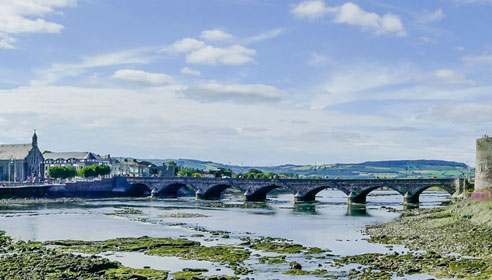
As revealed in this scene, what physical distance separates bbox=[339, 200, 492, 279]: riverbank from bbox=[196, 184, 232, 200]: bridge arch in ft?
237

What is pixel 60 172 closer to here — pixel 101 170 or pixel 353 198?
pixel 101 170

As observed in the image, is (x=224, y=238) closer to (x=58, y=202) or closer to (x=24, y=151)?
(x=58, y=202)

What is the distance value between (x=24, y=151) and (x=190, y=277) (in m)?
153

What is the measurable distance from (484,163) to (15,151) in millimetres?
139180

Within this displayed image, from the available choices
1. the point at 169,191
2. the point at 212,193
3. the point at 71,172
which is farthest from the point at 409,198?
the point at 71,172

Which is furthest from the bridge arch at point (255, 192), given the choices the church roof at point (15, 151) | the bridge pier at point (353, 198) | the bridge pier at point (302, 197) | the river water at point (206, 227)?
the church roof at point (15, 151)

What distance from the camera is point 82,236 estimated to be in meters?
61.7

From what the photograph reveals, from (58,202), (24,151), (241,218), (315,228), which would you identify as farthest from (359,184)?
(24,151)

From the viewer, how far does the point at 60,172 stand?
172 metres

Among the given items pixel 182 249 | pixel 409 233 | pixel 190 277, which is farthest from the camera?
pixel 409 233

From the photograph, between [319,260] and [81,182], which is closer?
[319,260]

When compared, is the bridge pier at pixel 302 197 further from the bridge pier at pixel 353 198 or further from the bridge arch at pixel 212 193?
the bridge arch at pixel 212 193

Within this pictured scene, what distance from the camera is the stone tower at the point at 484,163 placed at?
85.5 m

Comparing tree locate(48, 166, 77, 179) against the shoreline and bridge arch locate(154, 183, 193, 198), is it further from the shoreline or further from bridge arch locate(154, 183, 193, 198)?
the shoreline
